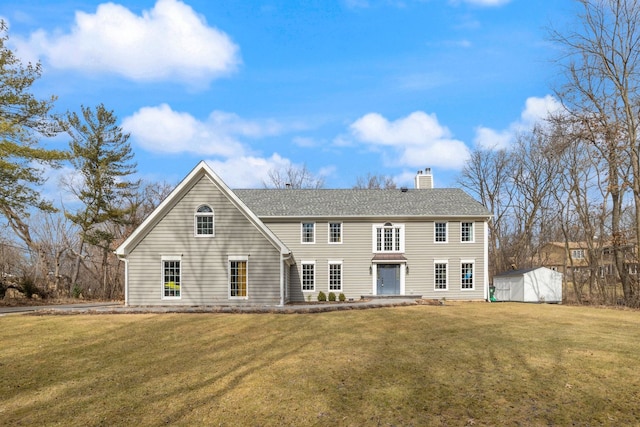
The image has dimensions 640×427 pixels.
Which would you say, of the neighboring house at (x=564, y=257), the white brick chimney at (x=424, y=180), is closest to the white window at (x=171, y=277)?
the white brick chimney at (x=424, y=180)

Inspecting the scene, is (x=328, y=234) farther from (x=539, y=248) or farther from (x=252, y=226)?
(x=539, y=248)

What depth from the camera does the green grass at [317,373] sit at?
7.56 meters

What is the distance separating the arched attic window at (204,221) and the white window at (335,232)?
8.91 m

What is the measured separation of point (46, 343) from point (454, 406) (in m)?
11.1

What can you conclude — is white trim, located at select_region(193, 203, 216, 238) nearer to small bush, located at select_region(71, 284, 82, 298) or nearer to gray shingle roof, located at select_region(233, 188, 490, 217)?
gray shingle roof, located at select_region(233, 188, 490, 217)

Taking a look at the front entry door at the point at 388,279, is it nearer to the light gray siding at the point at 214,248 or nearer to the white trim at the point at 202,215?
the light gray siding at the point at 214,248

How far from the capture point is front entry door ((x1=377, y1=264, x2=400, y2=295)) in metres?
28.6

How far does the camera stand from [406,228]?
95.1 feet

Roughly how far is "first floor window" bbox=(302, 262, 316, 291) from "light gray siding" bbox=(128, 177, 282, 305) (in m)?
6.54

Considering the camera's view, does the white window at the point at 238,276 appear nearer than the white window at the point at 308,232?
Yes

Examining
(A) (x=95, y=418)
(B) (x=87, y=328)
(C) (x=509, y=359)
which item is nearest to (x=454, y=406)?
(C) (x=509, y=359)

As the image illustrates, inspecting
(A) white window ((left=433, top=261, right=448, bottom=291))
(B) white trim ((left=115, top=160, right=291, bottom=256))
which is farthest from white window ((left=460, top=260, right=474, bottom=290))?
(B) white trim ((left=115, top=160, right=291, bottom=256))

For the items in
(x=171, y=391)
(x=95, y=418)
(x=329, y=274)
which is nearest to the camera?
(x=95, y=418)

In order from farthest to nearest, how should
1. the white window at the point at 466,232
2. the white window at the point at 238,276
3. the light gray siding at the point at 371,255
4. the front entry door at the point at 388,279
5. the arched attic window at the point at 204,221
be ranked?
the white window at the point at 466,232 → the front entry door at the point at 388,279 → the light gray siding at the point at 371,255 → the arched attic window at the point at 204,221 → the white window at the point at 238,276
